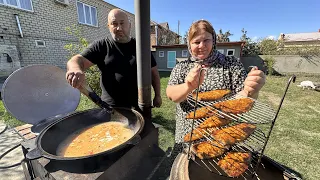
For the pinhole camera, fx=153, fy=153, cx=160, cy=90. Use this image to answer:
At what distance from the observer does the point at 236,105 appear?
1.02 meters

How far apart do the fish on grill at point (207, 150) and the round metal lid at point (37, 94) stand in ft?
6.06

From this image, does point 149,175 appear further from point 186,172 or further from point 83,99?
point 83,99

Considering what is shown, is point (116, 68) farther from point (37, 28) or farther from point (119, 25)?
point (37, 28)

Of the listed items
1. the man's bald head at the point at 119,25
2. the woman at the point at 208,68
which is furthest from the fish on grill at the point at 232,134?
the man's bald head at the point at 119,25

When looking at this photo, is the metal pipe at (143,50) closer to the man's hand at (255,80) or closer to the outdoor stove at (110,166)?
the outdoor stove at (110,166)

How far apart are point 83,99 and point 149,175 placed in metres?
4.60

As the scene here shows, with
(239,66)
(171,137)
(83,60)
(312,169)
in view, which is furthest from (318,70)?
(83,60)

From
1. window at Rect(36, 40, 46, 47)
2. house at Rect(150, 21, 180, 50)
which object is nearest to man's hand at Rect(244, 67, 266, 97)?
window at Rect(36, 40, 46, 47)

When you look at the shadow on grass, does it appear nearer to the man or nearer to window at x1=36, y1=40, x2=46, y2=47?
the man

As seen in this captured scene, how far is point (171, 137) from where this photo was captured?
133 inches

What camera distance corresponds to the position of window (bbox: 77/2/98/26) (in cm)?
952

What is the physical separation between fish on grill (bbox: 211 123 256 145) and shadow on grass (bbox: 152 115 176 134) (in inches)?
103

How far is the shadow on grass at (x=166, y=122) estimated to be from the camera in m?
3.78

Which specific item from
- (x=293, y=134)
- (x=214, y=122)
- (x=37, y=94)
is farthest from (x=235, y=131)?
(x=293, y=134)
